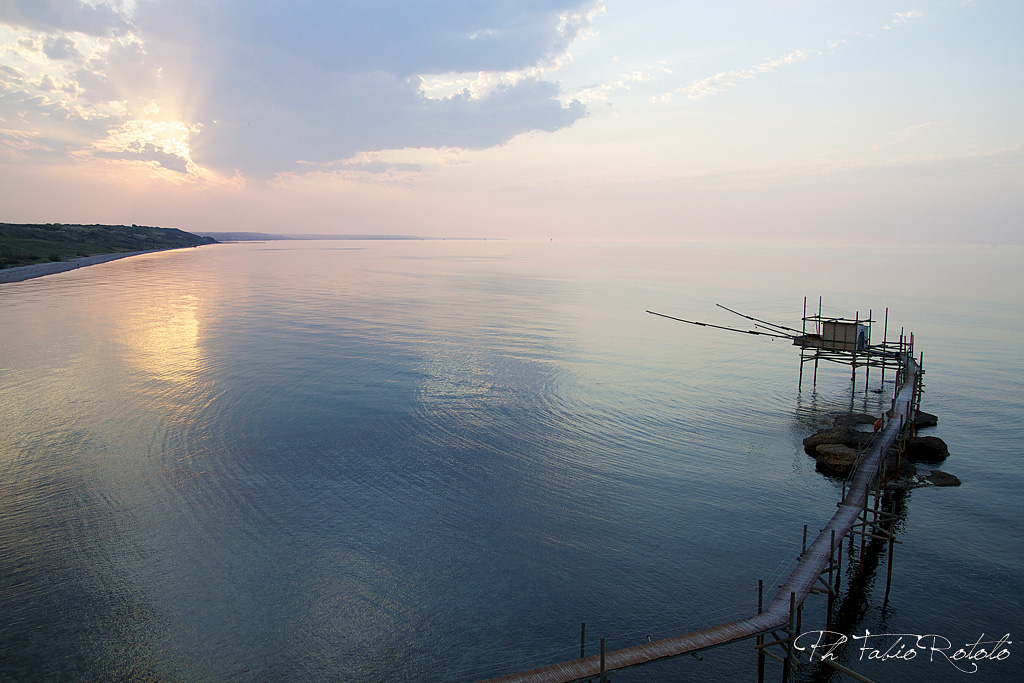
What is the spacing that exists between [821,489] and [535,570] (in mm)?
14673

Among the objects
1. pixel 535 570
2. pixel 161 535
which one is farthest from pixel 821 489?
pixel 161 535

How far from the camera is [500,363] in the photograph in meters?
51.8

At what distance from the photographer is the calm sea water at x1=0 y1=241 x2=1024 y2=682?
17.4 meters

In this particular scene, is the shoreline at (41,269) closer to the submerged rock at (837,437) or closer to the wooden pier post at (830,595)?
the submerged rock at (837,437)

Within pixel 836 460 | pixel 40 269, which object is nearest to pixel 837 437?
pixel 836 460

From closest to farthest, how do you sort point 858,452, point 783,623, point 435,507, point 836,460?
point 783,623 < point 435,507 < point 858,452 < point 836,460

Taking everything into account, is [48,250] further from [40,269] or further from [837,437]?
[837,437]

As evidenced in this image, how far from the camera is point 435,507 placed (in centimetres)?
2538

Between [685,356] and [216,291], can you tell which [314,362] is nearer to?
[685,356]

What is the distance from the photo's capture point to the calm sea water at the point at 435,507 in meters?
17.4
